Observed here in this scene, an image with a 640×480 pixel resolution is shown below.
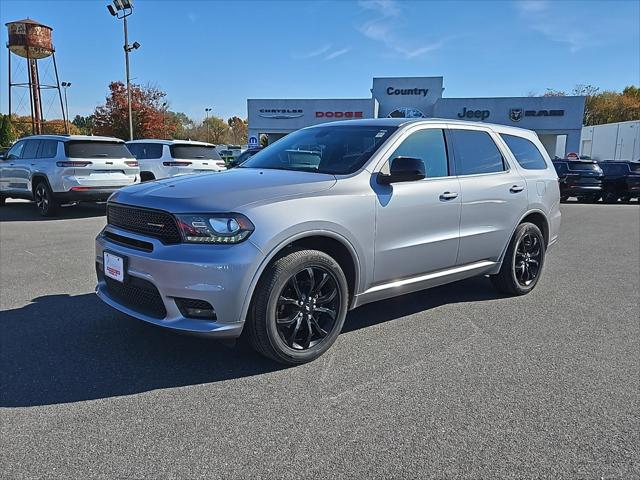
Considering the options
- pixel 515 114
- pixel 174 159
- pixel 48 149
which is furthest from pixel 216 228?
pixel 515 114

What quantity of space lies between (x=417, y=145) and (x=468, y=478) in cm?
274

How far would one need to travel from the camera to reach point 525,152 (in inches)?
216

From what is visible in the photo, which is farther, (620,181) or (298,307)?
(620,181)

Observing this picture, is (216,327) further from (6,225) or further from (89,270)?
(6,225)

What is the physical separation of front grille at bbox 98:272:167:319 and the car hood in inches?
20.6

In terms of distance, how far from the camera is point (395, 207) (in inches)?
152

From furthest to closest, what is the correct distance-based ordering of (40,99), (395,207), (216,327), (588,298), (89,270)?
(40,99) < (89,270) < (588,298) < (395,207) < (216,327)

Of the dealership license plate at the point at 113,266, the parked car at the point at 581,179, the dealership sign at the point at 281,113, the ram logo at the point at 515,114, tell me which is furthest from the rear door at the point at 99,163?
the ram logo at the point at 515,114

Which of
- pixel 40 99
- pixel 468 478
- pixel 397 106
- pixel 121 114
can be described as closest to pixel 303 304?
pixel 468 478

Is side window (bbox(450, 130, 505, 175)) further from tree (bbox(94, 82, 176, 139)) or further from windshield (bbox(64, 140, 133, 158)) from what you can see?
tree (bbox(94, 82, 176, 139))

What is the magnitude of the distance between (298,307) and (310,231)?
54 cm

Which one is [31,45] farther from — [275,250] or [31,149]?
[275,250]

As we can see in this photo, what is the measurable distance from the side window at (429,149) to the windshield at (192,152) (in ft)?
33.2

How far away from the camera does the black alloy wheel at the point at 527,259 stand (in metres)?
5.32
